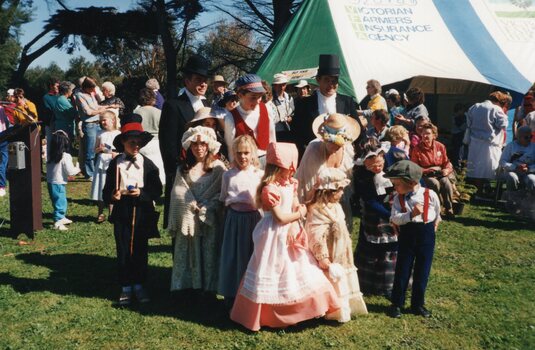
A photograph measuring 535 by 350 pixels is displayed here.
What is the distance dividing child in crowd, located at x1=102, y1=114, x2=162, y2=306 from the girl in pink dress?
1.09 metres

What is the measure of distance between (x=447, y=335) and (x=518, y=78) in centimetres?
804

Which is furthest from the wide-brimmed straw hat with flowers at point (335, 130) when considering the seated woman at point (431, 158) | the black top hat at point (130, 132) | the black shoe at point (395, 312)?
the seated woman at point (431, 158)

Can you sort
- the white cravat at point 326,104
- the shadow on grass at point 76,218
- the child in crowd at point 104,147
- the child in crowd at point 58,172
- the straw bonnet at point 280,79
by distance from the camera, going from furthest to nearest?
1. the straw bonnet at point 280,79
2. the shadow on grass at point 76,218
3. the child in crowd at point 104,147
4. the child in crowd at point 58,172
5. the white cravat at point 326,104

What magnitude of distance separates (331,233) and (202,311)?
130 cm

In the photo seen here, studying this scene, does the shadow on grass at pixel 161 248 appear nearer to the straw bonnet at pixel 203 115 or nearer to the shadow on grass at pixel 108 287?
the shadow on grass at pixel 108 287

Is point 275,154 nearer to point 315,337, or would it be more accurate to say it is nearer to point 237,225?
point 237,225

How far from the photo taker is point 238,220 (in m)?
4.43

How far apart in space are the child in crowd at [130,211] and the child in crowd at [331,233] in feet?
4.92

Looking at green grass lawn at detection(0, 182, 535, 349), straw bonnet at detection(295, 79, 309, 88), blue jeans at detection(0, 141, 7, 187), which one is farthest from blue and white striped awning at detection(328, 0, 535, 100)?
blue jeans at detection(0, 141, 7, 187)

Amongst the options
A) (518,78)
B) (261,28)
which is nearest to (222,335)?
(518,78)

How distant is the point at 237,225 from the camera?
14.5ft

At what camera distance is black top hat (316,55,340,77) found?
5.12m

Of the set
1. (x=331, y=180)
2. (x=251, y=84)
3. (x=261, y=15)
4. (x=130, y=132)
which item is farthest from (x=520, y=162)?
(x=261, y=15)

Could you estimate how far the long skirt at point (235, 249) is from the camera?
443cm
